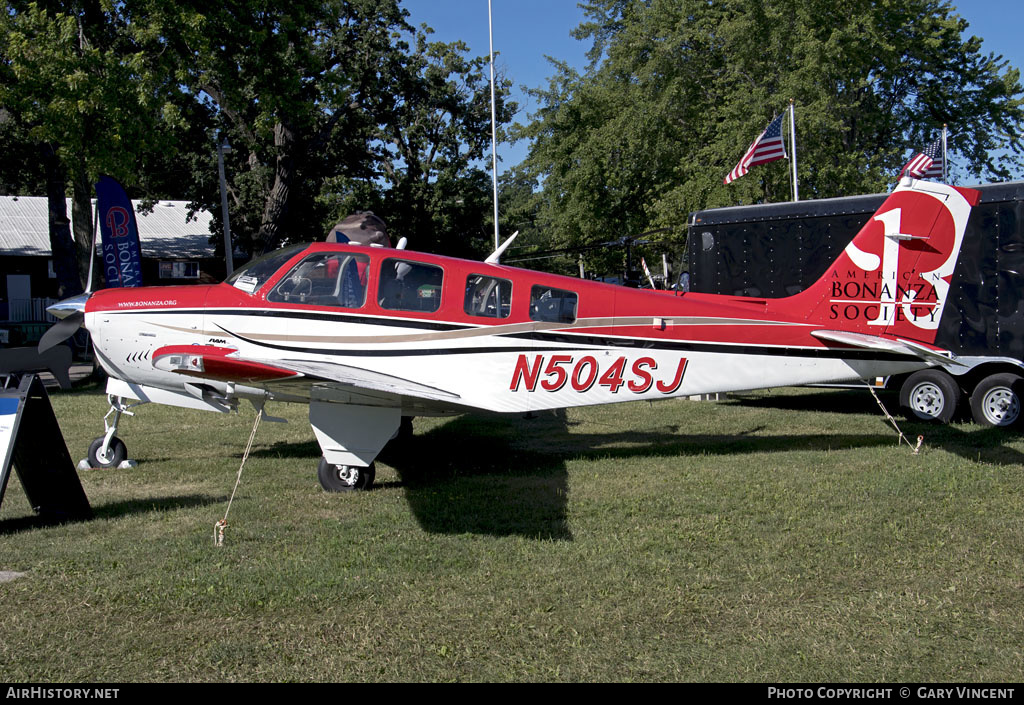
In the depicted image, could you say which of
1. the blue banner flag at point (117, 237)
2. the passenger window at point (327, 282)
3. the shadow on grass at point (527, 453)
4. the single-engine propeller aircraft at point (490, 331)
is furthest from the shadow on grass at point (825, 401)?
the blue banner flag at point (117, 237)

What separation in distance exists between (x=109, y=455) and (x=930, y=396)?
1024 cm

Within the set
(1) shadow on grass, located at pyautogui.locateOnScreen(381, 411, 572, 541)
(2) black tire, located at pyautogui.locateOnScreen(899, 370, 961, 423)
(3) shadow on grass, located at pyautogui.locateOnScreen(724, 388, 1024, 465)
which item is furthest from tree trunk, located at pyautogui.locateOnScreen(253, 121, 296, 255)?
(2) black tire, located at pyautogui.locateOnScreen(899, 370, 961, 423)

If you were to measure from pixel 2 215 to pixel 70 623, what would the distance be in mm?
40433

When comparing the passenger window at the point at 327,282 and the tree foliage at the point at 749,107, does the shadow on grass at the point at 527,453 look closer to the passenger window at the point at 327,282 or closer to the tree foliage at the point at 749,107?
the passenger window at the point at 327,282

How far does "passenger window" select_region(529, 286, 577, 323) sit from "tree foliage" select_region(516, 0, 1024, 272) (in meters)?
14.4

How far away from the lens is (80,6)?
55.4 ft

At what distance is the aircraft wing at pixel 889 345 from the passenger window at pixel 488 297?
3.18 m

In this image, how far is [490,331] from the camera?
24.6 ft

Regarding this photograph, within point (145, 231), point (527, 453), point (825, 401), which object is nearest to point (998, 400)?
point (825, 401)

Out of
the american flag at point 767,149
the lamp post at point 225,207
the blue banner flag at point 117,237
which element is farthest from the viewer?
the lamp post at point 225,207

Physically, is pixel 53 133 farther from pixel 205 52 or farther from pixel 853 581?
pixel 853 581

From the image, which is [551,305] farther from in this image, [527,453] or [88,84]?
[88,84]

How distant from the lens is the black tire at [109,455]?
8078 mm
